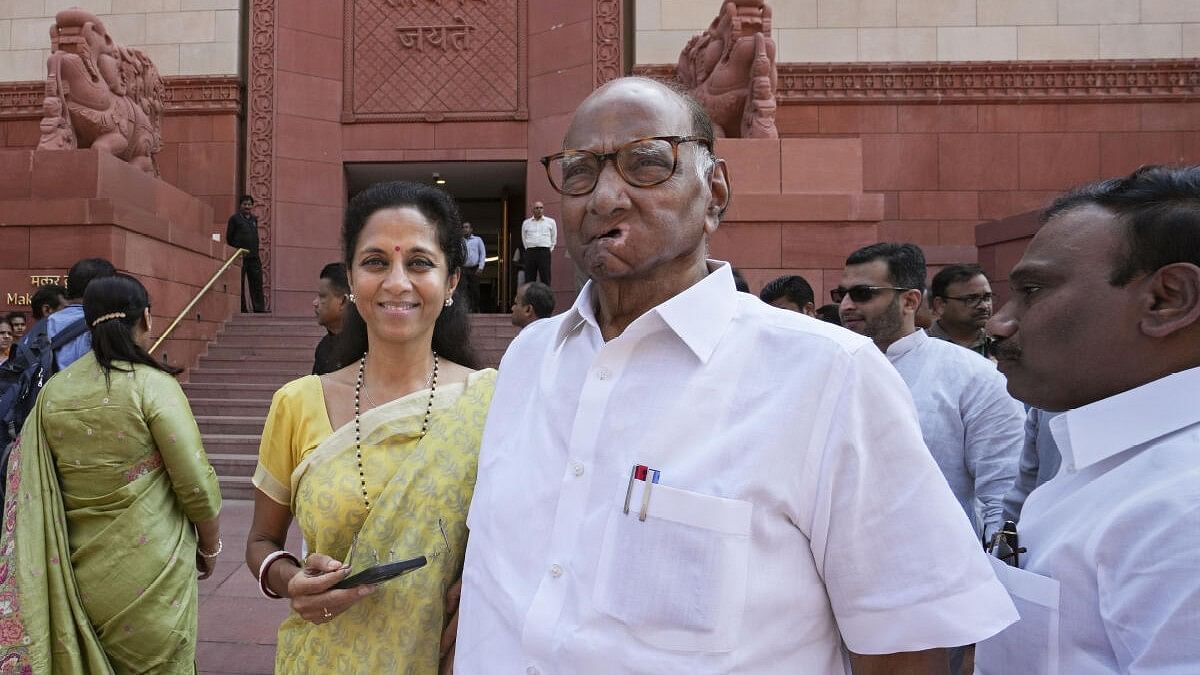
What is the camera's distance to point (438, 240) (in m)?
2.02

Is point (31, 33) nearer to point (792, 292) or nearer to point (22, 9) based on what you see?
point (22, 9)

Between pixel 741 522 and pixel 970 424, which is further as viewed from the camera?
pixel 970 424

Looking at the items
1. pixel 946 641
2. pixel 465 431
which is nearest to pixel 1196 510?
pixel 946 641

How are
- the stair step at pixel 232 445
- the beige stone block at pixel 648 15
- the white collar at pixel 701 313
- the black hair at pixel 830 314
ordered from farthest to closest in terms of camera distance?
the beige stone block at pixel 648 15
the stair step at pixel 232 445
the black hair at pixel 830 314
the white collar at pixel 701 313

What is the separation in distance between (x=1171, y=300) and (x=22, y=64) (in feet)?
56.2

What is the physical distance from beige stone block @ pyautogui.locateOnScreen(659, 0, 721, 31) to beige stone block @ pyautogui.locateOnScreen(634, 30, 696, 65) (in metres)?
0.11

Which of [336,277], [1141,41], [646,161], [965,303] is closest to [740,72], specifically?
[965,303]

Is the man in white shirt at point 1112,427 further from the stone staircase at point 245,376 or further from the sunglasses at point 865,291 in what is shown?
the stone staircase at point 245,376

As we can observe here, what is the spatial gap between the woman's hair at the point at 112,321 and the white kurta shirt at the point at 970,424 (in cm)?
276

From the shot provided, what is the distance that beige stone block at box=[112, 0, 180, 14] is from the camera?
1370 centimetres

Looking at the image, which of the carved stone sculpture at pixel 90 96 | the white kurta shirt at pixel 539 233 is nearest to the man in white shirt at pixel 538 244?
the white kurta shirt at pixel 539 233

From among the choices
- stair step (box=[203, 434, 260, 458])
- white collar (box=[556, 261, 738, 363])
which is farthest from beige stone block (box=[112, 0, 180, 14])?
white collar (box=[556, 261, 738, 363])

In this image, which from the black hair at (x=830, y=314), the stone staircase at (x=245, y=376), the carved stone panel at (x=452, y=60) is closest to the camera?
the black hair at (x=830, y=314)

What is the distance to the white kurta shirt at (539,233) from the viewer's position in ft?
40.2
